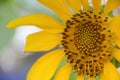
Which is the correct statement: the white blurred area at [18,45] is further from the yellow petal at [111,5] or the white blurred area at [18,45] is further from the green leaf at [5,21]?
the yellow petal at [111,5]

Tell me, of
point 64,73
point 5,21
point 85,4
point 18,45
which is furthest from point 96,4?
point 18,45

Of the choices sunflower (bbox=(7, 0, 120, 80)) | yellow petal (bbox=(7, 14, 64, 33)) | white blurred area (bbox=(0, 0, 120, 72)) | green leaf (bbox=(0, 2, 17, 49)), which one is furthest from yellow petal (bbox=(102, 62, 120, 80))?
white blurred area (bbox=(0, 0, 120, 72))

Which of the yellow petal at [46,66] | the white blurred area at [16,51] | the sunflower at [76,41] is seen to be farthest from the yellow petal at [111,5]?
the white blurred area at [16,51]

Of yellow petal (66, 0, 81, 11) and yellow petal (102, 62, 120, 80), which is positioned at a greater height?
yellow petal (66, 0, 81, 11)

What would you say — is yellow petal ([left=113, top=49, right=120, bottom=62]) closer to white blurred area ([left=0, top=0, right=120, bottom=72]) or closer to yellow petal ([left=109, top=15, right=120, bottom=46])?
yellow petal ([left=109, top=15, right=120, bottom=46])

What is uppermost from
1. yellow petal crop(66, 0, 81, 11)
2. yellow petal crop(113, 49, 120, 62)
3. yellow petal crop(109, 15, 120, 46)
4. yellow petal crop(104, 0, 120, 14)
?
yellow petal crop(66, 0, 81, 11)

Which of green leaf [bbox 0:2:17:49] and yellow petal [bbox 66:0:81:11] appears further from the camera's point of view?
green leaf [bbox 0:2:17:49]
